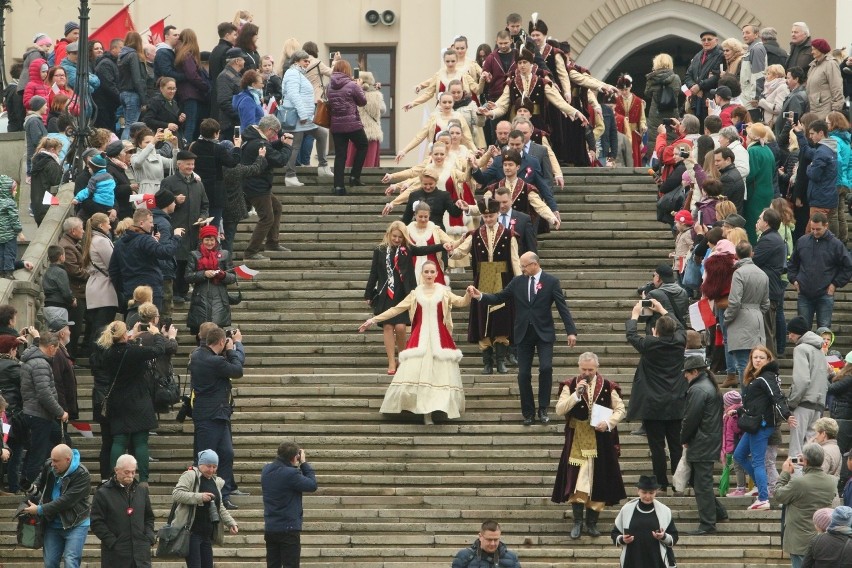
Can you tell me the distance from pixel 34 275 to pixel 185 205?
6.64ft

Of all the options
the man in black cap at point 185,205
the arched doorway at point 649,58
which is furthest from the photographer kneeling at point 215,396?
the arched doorway at point 649,58

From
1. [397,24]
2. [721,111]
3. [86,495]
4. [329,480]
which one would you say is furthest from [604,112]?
[86,495]

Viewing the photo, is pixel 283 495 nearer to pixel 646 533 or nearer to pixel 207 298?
pixel 646 533

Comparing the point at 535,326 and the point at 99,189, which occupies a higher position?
the point at 99,189

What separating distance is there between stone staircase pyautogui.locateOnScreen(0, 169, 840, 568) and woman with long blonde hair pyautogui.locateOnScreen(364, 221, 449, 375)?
2.44 ft

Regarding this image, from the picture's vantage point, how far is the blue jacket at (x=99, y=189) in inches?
913

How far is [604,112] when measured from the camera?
2847cm

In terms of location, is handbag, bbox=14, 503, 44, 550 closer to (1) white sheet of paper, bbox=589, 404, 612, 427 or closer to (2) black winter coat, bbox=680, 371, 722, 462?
(1) white sheet of paper, bbox=589, 404, 612, 427

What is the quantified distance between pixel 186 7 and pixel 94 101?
19.8 ft

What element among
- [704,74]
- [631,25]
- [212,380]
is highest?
[631,25]

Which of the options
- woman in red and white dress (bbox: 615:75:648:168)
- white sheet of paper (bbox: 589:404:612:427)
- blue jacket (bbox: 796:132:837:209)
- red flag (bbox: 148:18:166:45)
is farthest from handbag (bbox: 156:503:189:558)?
woman in red and white dress (bbox: 615:75:648:168)

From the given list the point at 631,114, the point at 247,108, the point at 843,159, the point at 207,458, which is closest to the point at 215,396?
the point at 207,458

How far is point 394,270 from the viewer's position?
22266 mm

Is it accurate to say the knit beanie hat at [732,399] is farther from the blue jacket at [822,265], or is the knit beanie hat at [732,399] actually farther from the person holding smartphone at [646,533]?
the blue jacket at [822,265]
